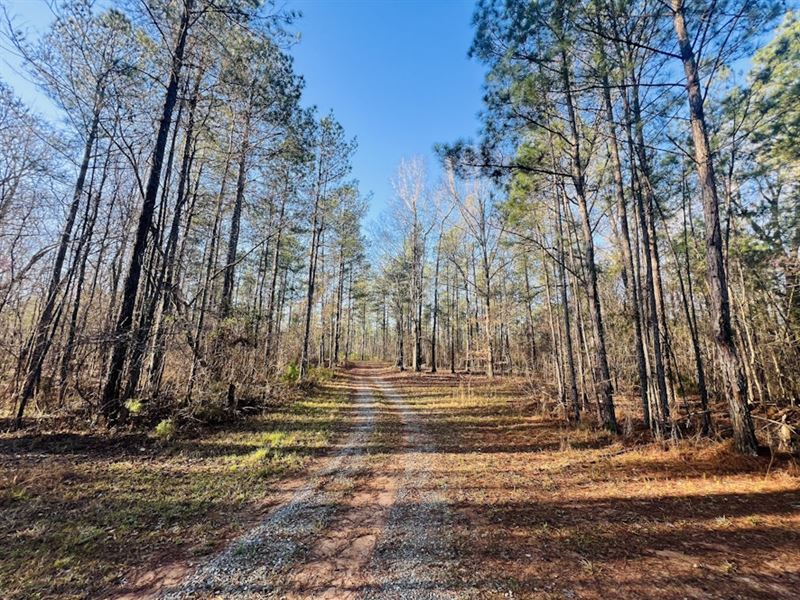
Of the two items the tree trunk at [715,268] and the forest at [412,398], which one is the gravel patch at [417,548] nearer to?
the forest at [412,398]

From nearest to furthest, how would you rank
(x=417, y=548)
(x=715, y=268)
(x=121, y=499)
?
1. (x=417, y=548)
2. (x=121, y=499)
3. (x=715, y=268)

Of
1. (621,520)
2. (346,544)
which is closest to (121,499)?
(346,544)

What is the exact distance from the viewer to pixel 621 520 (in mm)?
3602

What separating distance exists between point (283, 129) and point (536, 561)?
10579 mm

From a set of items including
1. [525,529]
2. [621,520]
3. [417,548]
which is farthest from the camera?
[621,520]

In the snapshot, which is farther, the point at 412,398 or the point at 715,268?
the point at 412,398

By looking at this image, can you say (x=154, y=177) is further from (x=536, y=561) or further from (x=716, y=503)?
(x=716, y=503)

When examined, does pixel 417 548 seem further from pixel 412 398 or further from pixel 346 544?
pixel 412 398

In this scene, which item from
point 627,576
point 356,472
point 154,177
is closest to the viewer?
point 627,576

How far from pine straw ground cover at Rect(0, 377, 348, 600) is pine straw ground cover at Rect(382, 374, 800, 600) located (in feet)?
8.34

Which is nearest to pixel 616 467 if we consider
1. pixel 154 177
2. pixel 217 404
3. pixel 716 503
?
pixel 716 503

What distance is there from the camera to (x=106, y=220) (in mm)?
12406

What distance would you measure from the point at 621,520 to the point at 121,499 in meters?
5.66

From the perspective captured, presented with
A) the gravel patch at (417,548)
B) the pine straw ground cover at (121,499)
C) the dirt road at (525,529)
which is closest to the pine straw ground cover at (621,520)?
the dirt road at (525,529)
